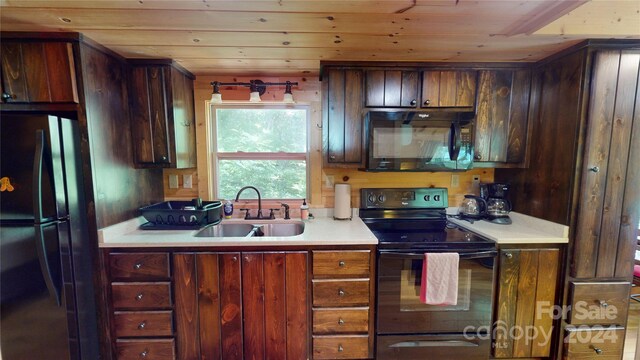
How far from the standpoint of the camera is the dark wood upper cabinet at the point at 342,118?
1966mm

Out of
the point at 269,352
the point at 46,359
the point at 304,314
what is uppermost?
the point at 304,314

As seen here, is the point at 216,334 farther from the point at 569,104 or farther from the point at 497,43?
the point at 569,104

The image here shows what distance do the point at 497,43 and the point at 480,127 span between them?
2.02ft

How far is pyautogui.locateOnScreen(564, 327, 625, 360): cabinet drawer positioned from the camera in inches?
67.4

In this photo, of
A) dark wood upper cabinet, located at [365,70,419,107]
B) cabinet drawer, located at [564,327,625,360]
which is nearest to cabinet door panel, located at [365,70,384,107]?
dark wood upper cabinet, located at [365,70,419,107]

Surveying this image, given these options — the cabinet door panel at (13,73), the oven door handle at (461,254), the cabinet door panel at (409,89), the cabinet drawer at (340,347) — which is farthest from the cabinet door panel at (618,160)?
the cabinet door panel at (13,73)

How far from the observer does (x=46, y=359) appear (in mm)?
1496

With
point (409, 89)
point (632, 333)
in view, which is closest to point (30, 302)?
point (409, 89)

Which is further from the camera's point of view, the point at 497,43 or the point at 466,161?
the point at 466,161

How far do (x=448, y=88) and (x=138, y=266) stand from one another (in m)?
2.51

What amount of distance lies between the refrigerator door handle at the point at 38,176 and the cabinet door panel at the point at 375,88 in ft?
6.46

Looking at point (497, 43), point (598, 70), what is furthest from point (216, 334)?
point (598, 70)

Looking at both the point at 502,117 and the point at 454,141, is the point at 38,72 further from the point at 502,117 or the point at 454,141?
the point at 502,117

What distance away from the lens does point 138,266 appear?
1654 mm
